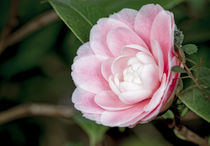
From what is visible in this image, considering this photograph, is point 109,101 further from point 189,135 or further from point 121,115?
point 189,135

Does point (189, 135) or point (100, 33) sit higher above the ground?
point (100, 33)

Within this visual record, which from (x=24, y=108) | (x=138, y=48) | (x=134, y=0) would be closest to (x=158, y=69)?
(x=138, y=48)

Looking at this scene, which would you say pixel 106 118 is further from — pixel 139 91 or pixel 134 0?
pixel 134 0

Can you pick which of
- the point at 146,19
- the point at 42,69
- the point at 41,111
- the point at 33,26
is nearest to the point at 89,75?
the point at 146,19

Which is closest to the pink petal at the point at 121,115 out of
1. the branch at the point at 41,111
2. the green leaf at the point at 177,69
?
the green leaf at the point at 177,69

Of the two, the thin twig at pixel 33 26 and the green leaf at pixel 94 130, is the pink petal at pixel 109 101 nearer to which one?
the green leaf at pixel 94 130

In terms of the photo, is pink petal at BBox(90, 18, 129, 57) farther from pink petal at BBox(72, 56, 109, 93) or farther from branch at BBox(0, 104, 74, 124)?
branch at BBox(0, 104, 74, 124)

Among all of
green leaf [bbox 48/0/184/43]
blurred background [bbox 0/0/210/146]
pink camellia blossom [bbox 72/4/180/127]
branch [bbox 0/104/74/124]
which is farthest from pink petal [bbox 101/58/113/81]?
blurred background [bbox 0/0/210/146]
